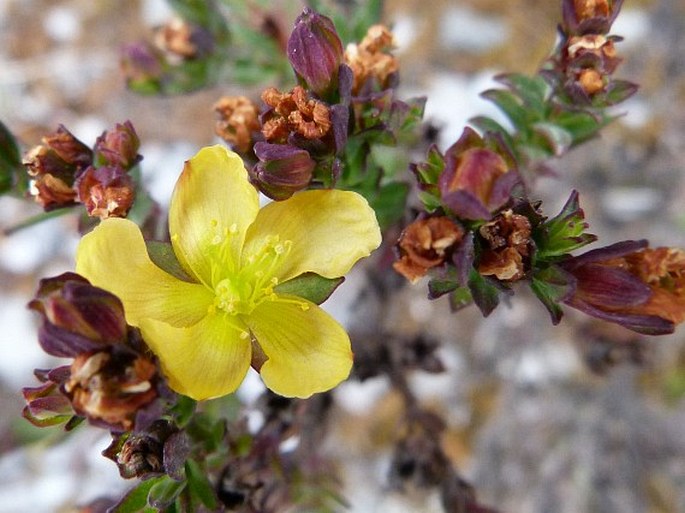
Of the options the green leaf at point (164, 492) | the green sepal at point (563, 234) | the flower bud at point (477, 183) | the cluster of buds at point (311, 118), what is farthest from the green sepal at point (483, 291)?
the green leaf at point (164, 492)

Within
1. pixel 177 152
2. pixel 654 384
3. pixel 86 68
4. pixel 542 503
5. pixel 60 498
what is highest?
pixel 86 68

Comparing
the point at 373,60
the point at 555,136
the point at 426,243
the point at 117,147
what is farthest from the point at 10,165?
the point at 555,136

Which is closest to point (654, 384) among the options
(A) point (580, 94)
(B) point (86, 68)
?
(A) point (580, 94)

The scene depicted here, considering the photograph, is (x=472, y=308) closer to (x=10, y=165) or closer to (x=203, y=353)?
(x=10, y=165)

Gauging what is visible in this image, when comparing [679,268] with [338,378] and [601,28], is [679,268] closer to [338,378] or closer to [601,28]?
[601,28]

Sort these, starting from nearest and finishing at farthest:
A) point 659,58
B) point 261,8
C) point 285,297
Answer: point 285,297, point 261,8, point 659,58

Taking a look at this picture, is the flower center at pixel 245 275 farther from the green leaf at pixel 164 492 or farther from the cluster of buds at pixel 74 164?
the green leaf at pixel 164 492
